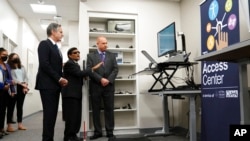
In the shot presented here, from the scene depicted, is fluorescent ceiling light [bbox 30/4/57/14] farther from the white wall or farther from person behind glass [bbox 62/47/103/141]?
person behind glass [bbox 62/47/103/141]

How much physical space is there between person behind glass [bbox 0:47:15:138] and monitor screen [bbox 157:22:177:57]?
7.76ft

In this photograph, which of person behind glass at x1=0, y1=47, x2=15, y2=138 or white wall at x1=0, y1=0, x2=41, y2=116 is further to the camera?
white wall at x1=0, y1=0, x2=41, y2=116

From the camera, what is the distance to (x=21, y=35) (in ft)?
20.4

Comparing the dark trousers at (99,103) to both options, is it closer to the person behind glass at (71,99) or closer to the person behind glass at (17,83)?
the person behind glass at (71,99)

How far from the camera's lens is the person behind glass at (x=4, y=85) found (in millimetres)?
3434

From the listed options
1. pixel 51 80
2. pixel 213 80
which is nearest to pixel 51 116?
pixel 51 80

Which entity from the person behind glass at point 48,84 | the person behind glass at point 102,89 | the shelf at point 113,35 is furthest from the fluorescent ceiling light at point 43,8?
the person behind glass at point 48,84

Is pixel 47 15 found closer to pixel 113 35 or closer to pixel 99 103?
pixel 113 35

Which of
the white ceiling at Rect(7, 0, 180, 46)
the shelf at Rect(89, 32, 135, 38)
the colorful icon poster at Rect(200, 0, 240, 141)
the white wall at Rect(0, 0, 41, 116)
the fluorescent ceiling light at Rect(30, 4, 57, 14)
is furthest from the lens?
the fluorescent ceiling light at Rect(30, 4, 57, 14)

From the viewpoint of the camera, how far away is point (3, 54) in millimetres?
3537

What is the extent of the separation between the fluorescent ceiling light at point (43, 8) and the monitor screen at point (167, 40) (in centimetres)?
302

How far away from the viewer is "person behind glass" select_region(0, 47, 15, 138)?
3434mm

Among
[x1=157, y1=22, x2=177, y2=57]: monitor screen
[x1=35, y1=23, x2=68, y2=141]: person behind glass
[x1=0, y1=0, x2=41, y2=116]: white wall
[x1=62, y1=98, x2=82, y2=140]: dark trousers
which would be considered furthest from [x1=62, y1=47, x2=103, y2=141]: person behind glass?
[x1=0, y1=0, x2=41, y2=116]: white wall

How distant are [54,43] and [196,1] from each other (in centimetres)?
242
